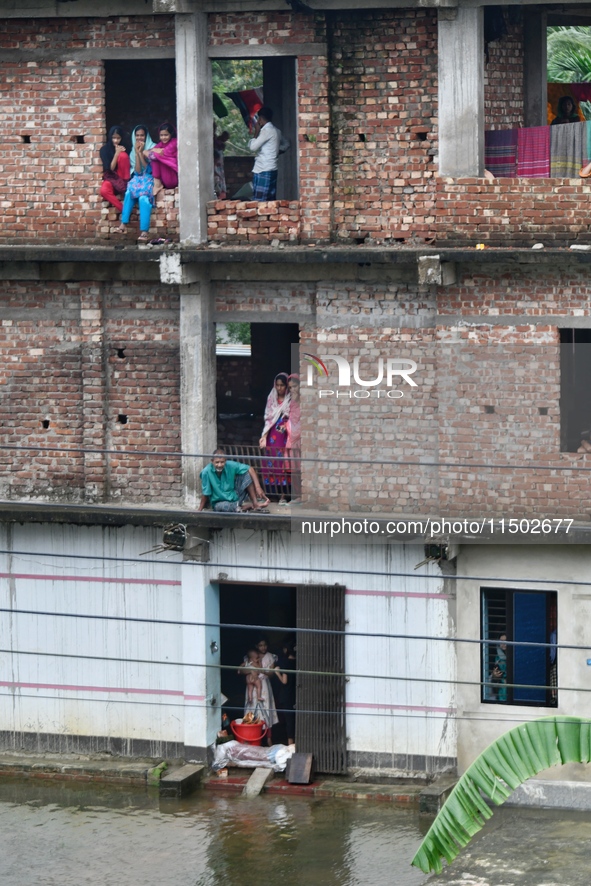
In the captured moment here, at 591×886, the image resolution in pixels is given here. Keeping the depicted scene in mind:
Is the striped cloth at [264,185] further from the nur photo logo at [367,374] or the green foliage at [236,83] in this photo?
the green foliage at [236,83]

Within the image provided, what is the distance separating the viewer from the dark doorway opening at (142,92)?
2262 cm

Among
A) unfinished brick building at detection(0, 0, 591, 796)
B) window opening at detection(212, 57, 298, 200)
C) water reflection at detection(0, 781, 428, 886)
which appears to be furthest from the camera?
window opening at detection(212, 57, 298, 200)

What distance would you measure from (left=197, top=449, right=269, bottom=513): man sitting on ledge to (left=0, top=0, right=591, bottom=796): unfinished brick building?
24 centimetres

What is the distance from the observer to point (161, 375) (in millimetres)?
20203

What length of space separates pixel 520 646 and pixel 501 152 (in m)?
5.52

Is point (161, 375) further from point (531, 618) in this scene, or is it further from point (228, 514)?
point (531, 618)

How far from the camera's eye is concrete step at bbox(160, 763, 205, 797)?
19.6 meters

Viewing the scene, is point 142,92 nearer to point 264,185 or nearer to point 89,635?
point 264,185

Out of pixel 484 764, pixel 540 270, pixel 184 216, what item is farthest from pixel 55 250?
pixel 484 764

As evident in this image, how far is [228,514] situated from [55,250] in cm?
356

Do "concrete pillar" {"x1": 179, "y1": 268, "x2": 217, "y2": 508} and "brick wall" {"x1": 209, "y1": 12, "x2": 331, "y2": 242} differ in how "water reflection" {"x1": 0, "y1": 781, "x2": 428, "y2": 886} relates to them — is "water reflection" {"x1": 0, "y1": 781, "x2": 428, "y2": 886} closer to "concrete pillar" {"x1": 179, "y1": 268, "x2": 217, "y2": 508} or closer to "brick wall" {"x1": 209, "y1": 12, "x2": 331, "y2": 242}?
"concrete pillar" {"x1": 179, "y1": 268, "x2": 217, "y2": 508}

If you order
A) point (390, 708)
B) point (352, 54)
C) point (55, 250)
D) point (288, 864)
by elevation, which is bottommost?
point (288, 864)

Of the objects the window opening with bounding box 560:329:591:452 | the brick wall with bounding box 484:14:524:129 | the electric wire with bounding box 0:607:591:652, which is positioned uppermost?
the brick wall with bounding box 484:14:524:129

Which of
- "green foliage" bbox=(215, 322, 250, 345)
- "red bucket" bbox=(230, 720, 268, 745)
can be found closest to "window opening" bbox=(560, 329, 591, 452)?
"red bucket" bbox=(230, 720, 268, 745)
